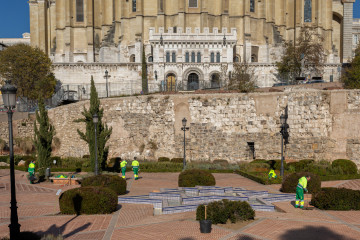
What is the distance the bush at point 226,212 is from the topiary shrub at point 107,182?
5.39m

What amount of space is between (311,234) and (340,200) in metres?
3.82

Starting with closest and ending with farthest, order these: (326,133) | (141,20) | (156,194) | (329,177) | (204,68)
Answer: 1. (156,194)
2. (329,177)
3. (326,133)
4. (204,68)
5. (141,20)

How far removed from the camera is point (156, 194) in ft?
50.2

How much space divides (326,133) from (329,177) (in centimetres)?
682

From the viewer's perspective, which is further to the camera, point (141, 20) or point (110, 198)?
point (141, 20)

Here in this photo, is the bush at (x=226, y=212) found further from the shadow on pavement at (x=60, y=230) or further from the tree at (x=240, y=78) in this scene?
the tree at (x=240, y=78)

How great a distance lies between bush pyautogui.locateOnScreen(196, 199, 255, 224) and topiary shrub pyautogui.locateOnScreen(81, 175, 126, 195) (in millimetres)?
5386

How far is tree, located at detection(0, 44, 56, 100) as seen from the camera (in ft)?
141

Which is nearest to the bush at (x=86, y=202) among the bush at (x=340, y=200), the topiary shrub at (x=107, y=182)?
the topiary shrub at (x=107, y=182)

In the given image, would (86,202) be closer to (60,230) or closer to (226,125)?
(60,230)

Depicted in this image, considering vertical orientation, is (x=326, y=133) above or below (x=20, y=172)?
above

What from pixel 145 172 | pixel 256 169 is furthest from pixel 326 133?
pixel 145 172

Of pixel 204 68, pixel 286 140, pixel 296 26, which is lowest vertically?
pixel 286 140

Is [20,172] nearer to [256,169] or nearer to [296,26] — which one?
[256,169]
